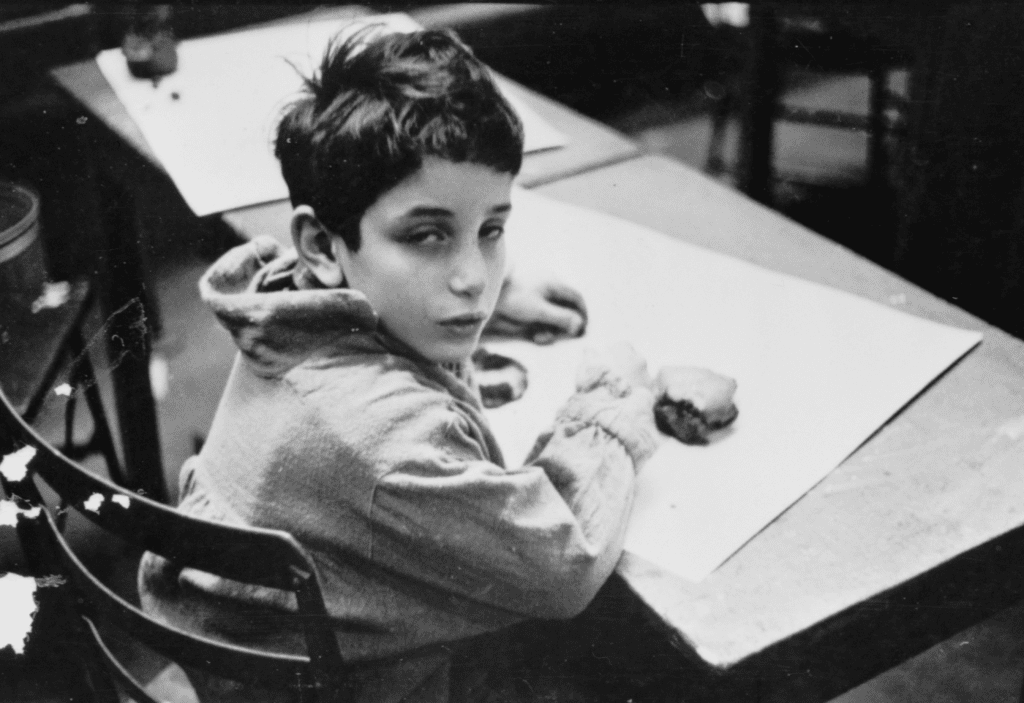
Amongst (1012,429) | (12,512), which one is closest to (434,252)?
(12,512)

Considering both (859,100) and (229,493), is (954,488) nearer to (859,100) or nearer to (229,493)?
(229,493)

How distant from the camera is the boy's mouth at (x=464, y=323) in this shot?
0.98 metres

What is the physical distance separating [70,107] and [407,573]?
1.20m

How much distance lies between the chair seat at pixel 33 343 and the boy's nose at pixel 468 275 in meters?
0.81

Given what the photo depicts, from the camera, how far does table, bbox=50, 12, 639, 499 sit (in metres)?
1.50

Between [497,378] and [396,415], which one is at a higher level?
[396,415]

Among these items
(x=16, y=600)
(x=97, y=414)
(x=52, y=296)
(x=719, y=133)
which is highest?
(x=52, y=296)

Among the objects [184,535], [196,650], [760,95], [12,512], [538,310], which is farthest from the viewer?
[760,95]

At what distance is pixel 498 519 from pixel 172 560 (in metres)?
0.29

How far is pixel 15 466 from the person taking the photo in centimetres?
90

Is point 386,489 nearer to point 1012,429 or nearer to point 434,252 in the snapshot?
point 434,252

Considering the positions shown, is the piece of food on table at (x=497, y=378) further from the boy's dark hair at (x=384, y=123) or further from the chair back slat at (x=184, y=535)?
the chair back slat at (x=184, y=535)

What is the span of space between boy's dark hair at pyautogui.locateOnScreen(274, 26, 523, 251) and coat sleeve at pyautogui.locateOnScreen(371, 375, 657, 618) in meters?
0.27

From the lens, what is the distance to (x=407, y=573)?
936 mm
